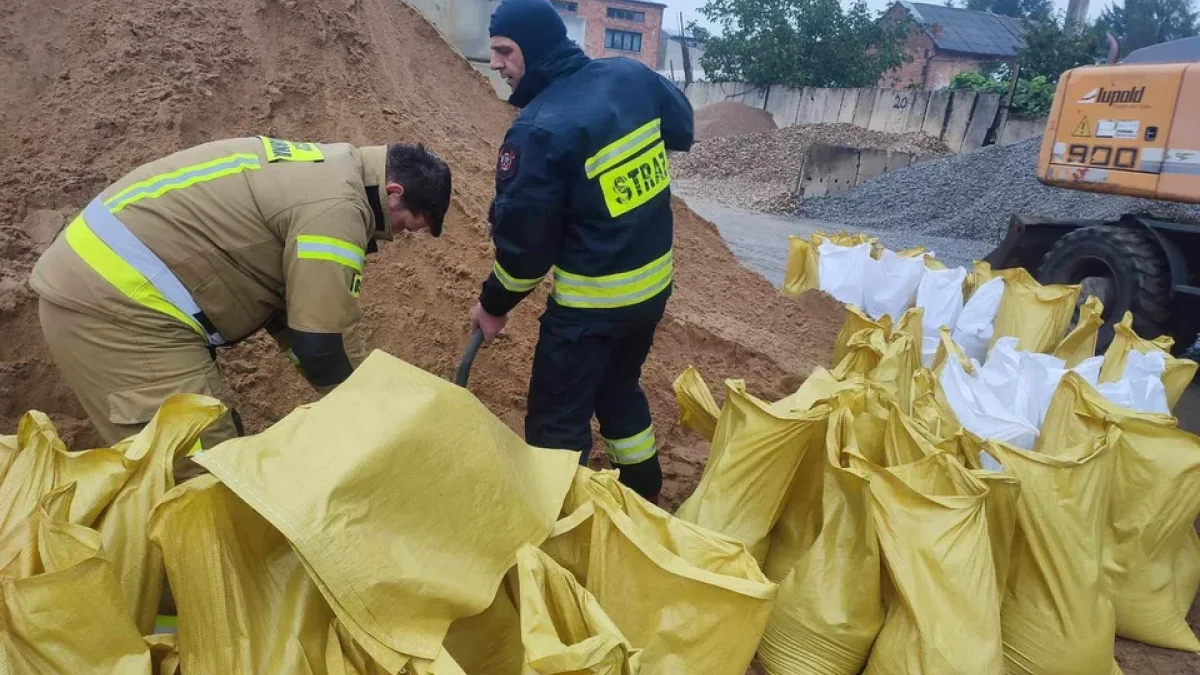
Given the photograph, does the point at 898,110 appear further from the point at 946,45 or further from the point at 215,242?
the point at 946,45

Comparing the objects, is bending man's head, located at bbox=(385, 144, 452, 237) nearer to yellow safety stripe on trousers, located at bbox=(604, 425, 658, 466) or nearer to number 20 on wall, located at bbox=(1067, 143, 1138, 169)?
yellow safety stripe on trousers, located at bbox=(604, 425, 658, 466)

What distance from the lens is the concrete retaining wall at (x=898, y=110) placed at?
15.9 metres

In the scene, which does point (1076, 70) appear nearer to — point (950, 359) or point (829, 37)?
point (950, 359)

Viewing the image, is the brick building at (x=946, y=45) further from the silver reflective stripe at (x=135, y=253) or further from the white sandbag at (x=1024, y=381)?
the silver reflective stripe at (x=135, y=253)

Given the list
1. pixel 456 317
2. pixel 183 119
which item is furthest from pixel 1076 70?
pixel 183 119

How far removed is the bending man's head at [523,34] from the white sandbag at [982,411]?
75.2 inches

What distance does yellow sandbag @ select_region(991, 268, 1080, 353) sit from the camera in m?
4.15

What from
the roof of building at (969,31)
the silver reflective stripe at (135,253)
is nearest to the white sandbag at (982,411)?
the silver reflective stripe at (135,253)

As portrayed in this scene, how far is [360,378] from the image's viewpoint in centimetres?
167

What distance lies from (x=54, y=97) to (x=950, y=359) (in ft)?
14.1

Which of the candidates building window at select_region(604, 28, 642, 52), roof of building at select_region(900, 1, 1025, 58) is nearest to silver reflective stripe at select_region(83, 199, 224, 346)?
roof of building at select_region(900, 1, 1025, 58)

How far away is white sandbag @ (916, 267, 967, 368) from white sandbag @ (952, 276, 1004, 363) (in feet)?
0.32

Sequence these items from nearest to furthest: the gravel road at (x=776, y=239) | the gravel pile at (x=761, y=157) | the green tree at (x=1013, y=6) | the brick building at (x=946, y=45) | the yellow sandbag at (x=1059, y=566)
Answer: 1. the yellow sandbag at (x=1059, y=566)
2. the gravel road at (x=776, y=239)
3. the gravel pile at (x=761, y=157)
4. the brick building at (x=946, y=45)
5. the green tree at (x=1013, y=6)

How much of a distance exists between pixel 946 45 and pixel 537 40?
38117mm
